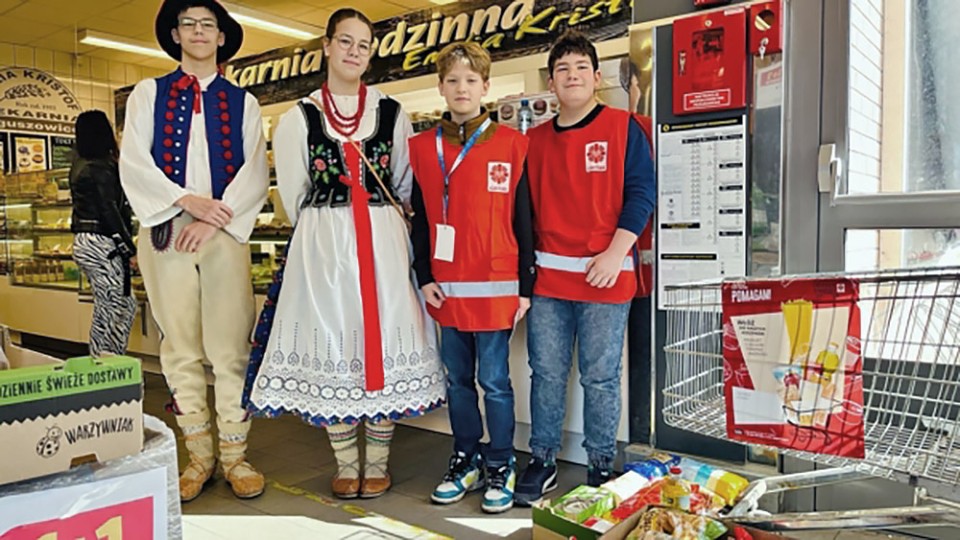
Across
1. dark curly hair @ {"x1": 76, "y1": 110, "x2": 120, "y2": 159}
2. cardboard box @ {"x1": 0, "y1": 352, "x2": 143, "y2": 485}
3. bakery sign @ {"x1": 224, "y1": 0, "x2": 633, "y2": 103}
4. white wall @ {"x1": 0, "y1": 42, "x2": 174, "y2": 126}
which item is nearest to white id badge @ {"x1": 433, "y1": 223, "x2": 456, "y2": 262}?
cardboard box @ {"x1": 0, "y1": 352, "x2": 143, "y2": 485}

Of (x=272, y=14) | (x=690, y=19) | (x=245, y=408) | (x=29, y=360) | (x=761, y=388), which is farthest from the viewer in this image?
(x=272, y=14)

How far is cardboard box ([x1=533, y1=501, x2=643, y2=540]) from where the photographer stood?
182 cm

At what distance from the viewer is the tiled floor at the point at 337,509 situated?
237 centimetres

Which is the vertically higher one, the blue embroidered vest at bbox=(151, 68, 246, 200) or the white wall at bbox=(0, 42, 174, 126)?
the white wall at bbox=(0, 42, 174, 126)

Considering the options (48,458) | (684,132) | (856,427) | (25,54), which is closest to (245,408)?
(48,458)

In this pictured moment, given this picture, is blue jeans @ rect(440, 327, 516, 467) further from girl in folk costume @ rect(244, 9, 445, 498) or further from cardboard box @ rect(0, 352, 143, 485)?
cardboard box @ rect(0, 352, 143, 485)

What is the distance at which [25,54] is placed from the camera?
880 centimetres

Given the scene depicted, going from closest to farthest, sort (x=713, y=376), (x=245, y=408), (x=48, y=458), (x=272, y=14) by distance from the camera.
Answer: (x=48, y=458), (x=713, y=376), (x=245, y=408), (x=272, y=14)

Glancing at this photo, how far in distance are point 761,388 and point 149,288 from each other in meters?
2.26

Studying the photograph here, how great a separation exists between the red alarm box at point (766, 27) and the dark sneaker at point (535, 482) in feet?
5.34

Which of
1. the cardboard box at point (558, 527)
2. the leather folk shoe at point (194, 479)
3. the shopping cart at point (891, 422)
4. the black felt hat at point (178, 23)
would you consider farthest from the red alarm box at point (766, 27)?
the leather folk shoe at point (194, 479)

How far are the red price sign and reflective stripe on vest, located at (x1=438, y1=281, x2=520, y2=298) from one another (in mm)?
1443

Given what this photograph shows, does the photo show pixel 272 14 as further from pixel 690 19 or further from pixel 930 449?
pixel 930 449

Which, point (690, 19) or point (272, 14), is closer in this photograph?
point (690, 19)
